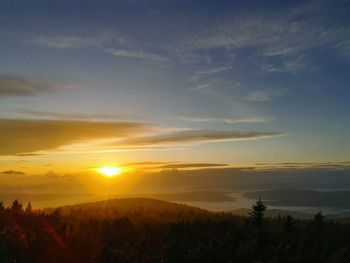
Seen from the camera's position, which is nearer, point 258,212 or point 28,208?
point 258,212

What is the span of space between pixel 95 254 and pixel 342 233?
247ft

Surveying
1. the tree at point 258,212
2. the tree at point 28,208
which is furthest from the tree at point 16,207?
the tree at point 258,212

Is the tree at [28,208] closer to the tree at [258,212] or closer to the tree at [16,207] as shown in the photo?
the tree at [16,207]

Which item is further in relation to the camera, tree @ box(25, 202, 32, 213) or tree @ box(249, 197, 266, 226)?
tree @ box(25, 202, 32, 213)

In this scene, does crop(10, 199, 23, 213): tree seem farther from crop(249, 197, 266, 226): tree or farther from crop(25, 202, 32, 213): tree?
crop(249, 197, 266, 226): tree

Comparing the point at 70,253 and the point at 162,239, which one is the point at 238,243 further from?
the point at 162,239

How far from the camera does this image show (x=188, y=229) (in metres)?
118

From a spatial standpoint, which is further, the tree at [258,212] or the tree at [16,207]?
the tree at [16,207]

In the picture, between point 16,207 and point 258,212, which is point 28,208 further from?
point 258,212

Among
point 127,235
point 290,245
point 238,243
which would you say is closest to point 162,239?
point 127,235

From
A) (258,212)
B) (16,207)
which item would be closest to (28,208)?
(16,207)

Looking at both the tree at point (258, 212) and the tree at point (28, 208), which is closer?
the tree at point (258, 212)

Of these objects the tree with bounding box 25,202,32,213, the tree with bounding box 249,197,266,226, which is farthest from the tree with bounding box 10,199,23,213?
the tree with bounding box 249,197,266,226

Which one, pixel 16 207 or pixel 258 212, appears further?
pixel 16 207
